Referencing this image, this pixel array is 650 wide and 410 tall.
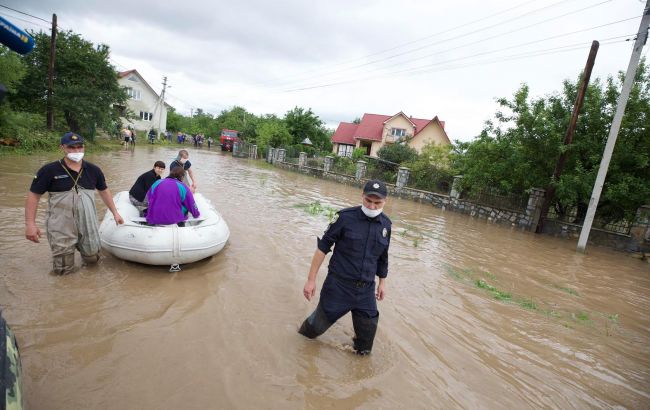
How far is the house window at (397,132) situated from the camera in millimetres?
37531

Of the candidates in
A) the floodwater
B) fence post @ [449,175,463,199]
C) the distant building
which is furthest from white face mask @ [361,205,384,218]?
the distant building

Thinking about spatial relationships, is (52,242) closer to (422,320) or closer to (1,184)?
(422,320)

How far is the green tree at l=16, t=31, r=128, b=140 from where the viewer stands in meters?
21.5

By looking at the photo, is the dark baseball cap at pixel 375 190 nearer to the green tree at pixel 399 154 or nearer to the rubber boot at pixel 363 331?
the rubber boot at pixel 363 331

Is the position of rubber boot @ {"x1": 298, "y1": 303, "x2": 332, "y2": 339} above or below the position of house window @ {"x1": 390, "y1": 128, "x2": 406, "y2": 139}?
below

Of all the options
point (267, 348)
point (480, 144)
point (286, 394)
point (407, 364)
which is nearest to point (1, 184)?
point (267, 348)

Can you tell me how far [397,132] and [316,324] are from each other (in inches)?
1431

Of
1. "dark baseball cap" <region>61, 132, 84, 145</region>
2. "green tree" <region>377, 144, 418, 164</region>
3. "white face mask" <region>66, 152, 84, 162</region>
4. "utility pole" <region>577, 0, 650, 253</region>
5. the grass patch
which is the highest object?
"utility pole" <region>577, 0, 650, 253</region>

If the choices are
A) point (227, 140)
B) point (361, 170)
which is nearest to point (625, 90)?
point (361, 170)

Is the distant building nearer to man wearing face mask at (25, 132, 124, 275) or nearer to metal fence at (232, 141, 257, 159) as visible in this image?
Answer: metal fence at (232, 141, 257, 159)

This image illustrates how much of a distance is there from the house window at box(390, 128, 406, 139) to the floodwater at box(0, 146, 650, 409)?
31.6 m

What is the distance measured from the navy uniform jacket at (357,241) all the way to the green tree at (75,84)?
2458 centimetres

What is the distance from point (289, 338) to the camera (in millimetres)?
3855

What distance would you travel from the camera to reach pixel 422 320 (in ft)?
15.8
